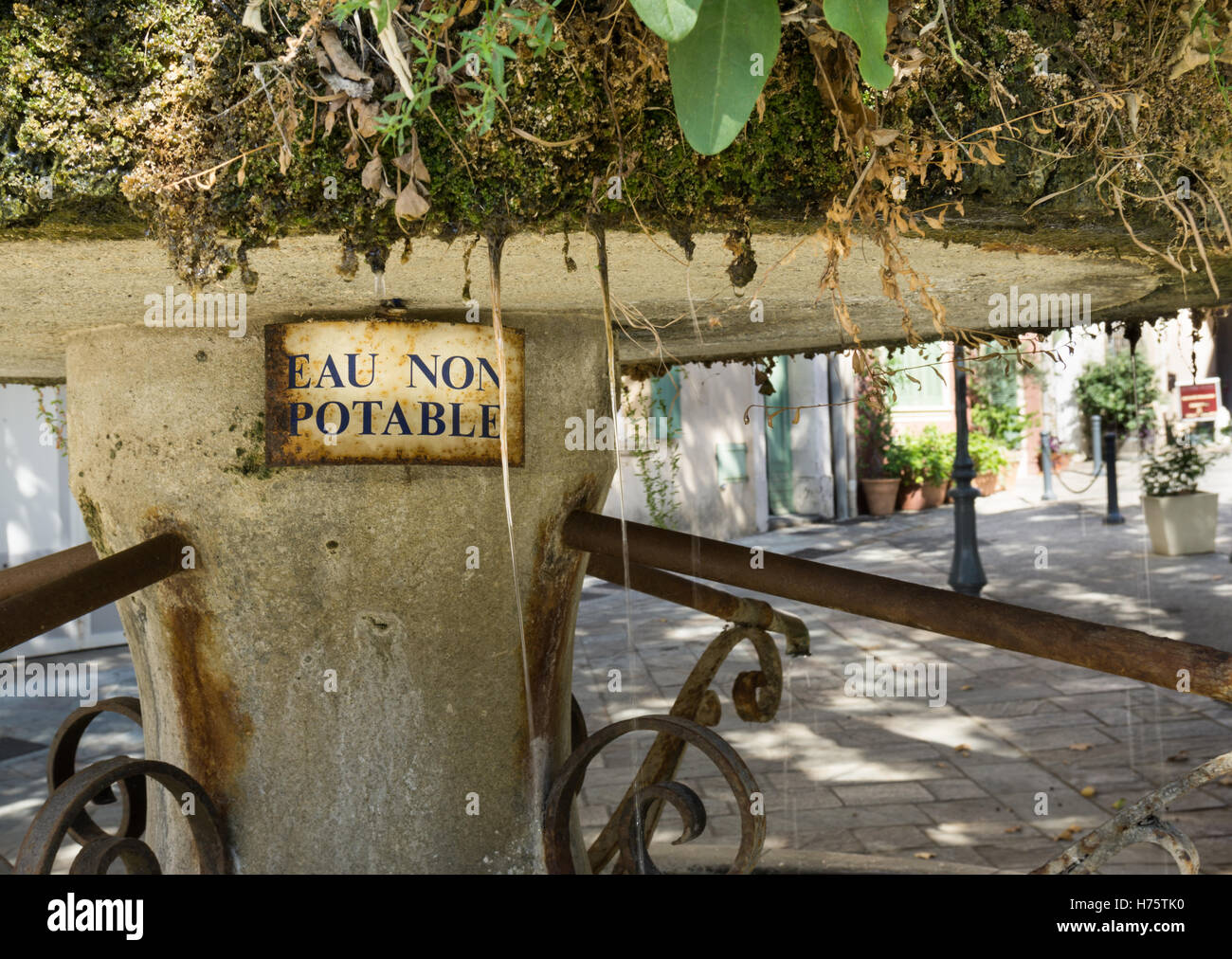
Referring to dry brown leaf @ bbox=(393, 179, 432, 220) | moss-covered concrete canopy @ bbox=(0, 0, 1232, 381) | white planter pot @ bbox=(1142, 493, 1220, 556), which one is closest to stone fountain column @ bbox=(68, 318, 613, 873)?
moss-covered concrete canopy @ bbox=(0, 0, 1232, 381)

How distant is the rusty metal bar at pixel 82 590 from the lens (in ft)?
4.58

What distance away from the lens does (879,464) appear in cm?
1553

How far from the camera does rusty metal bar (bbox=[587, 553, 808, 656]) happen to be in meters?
2.10

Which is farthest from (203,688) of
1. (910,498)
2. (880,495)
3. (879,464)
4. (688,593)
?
(910,498)

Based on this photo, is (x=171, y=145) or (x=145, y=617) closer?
(x=171, y=145)

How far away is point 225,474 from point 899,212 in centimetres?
116

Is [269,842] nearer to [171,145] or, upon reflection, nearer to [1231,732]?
[171,145]

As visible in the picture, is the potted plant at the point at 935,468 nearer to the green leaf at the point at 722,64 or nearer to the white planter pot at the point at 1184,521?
the white planter pot at the point at 1184,521

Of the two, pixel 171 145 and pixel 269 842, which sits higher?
pixel 171 145

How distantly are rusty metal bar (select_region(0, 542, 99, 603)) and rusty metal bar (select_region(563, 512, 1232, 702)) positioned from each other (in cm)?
97

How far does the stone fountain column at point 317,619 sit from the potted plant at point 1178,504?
9316 millimetres

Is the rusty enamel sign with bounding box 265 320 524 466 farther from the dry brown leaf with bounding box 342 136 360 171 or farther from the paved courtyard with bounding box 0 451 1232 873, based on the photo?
the paved courtyard with bounding box 0 451 1232 873
